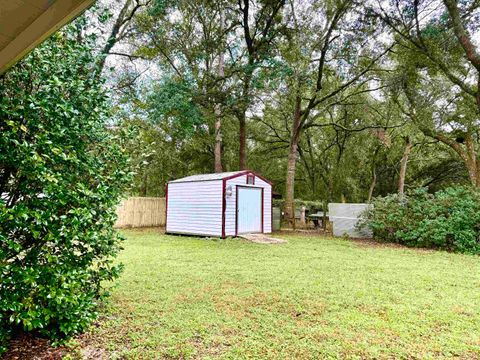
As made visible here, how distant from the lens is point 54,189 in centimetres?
238

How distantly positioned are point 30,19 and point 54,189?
4.11 feet

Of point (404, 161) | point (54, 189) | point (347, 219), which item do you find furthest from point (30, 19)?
point (404, 161)

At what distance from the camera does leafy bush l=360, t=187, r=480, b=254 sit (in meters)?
7.91

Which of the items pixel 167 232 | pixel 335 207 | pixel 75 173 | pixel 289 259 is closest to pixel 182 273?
pixel 289 259

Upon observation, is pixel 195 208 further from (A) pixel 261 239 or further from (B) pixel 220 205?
(A) pixel 261 239

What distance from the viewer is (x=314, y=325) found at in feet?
9.76

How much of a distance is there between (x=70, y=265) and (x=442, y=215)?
9.21 m

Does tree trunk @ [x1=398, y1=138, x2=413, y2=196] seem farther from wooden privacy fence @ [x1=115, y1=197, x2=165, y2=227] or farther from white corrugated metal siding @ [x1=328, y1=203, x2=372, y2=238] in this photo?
wooden privacy fence @ [x1=115, y1=197, x2=165, y2=227]

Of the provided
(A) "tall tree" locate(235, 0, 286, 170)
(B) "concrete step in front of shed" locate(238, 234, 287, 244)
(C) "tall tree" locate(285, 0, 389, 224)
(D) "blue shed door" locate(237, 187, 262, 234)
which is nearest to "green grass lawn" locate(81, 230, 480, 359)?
(B) "concrete step in front of shed" locate(238, 234, 287, 244)

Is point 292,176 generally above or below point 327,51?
below

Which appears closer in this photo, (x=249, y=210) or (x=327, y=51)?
(x=249, y=210)

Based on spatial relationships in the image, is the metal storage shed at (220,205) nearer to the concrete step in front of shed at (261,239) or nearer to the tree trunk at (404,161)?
the concrete step in front of shed at (261,239)

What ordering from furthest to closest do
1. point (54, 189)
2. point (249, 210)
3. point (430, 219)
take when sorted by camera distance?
1. point (249, 210)
2. point (430, 219)
3. point (54, 189)

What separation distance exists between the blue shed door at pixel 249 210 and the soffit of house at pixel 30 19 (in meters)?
8.61
